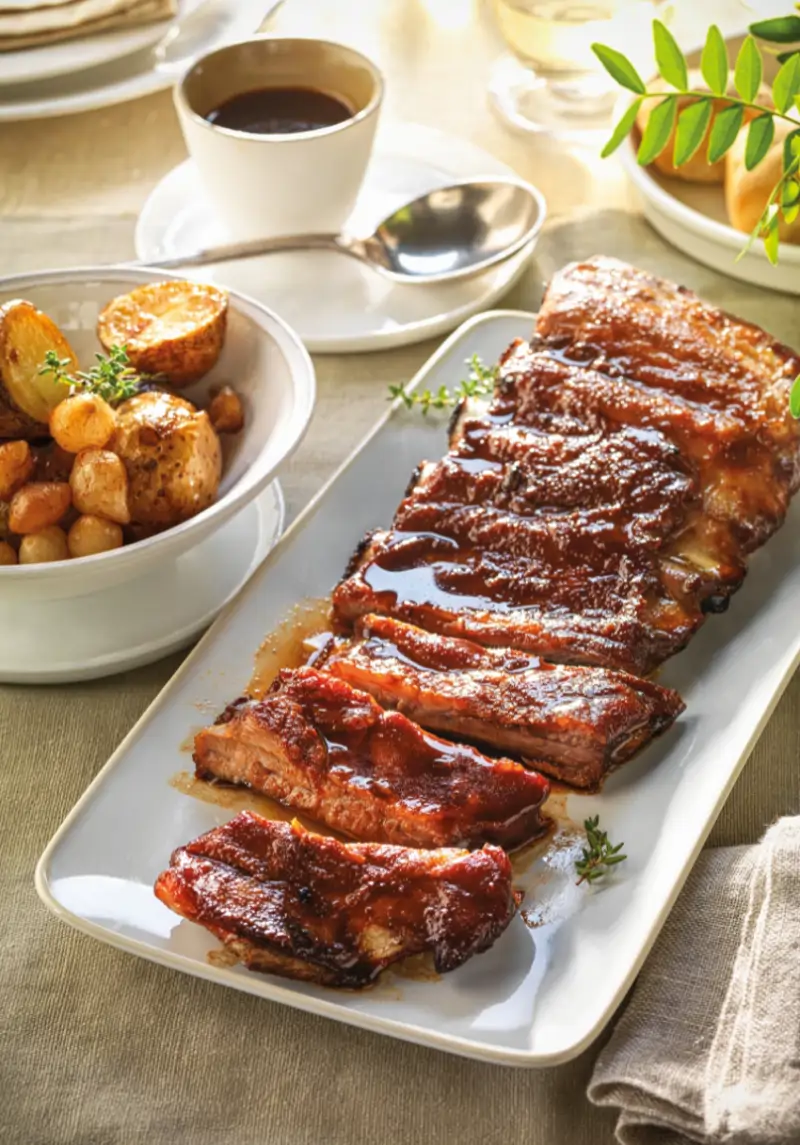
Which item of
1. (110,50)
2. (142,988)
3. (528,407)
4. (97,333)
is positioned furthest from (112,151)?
(142,988)

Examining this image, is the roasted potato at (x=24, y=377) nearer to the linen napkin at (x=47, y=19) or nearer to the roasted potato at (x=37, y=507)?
the roasted potato at (x=37, y=507)

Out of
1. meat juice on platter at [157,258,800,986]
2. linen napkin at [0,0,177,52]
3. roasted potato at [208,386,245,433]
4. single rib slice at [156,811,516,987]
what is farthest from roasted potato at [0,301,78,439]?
linen napkin at [0,0,177,52]

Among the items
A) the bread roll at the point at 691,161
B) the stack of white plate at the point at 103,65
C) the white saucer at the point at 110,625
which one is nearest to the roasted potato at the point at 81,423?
the white saucer at the point at 110,625

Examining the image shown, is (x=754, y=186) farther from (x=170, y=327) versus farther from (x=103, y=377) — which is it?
(x=103, y=377)

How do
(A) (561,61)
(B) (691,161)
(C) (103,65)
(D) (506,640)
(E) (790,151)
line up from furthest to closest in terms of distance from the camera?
(A) (561,61), (C) (103,65), (B) (691,161), (D) (506,640), (E) (790,151)

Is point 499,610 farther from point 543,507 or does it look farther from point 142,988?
point 142,988

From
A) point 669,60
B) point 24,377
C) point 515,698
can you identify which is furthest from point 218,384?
point 669,60
